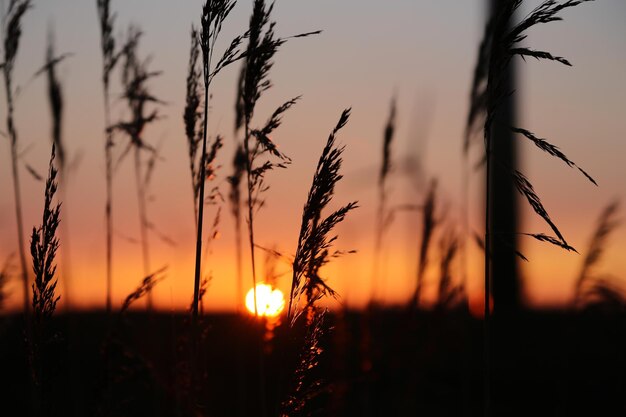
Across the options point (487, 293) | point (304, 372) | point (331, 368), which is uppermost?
point (487, 293)

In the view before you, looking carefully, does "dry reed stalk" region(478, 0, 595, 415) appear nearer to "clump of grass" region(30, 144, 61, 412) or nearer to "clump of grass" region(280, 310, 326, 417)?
"clump of grass" region(280, 310, 326, 417)

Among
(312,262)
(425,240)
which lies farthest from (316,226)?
(425,240)

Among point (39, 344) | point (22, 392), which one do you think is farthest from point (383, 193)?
point (22, 392)

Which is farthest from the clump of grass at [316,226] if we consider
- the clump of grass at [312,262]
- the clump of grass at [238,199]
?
the clump of grass at [238,199]

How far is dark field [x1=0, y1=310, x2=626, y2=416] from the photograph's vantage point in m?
2.75

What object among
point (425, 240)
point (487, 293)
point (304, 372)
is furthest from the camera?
point (425, 240)

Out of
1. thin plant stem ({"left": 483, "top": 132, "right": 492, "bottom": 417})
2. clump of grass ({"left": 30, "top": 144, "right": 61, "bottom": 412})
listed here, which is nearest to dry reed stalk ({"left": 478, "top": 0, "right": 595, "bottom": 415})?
thin plant stem ({"left": 483, "top": 132, "right": 492, "bottom": 417})

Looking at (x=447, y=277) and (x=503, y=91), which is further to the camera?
(x=447, y=277)

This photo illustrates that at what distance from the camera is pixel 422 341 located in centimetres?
411

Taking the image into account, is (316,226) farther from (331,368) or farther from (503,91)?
(331,368)

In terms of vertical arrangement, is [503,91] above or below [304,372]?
above

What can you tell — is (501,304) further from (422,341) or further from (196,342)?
(196,342)

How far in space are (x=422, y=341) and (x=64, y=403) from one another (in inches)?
132

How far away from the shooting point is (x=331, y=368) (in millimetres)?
4320
